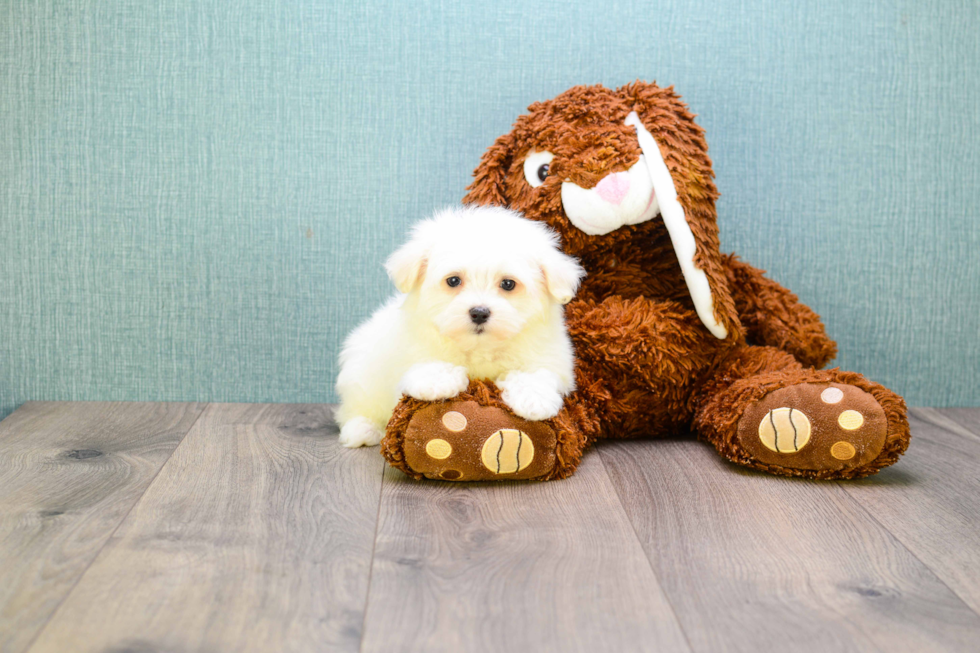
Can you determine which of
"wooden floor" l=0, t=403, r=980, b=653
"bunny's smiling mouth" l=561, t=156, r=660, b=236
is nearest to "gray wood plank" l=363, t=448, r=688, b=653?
"wooden floor" l=0, t=403, r=980, b=653

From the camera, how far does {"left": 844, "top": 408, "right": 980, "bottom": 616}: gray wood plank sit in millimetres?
1096

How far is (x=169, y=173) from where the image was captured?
70.2 inches

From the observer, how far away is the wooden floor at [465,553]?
91 cm

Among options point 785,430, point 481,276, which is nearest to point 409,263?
point 481,276

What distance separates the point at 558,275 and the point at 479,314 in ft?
0.50

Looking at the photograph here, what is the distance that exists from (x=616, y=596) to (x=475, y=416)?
0.40m

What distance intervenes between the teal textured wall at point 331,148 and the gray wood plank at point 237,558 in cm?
41

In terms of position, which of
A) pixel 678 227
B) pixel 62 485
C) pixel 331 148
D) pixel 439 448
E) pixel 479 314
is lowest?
pixel 62 485

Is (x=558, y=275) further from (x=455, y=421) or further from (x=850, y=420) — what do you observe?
(x=850, y=420)

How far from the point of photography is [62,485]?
1.33m

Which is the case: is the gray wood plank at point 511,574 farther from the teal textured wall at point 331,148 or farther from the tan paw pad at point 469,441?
the teal textured wall at point 331,148

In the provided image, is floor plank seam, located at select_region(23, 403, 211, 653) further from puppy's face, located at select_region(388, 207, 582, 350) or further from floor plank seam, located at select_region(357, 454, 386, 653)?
puppy's face, located at select_region(388, 207, 582, 350)

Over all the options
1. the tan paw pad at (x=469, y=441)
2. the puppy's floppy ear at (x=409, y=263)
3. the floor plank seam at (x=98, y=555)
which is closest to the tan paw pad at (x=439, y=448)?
the tan paw pad at (x=469, y=441)

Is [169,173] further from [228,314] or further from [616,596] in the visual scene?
[616,596]
